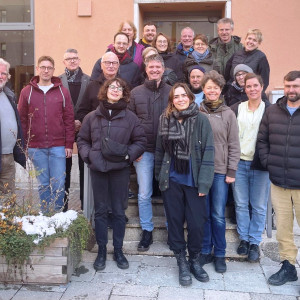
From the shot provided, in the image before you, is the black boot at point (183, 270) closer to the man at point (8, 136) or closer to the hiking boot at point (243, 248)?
the hiking boot at point (243, 248)

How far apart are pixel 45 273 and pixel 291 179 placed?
247 centimetres

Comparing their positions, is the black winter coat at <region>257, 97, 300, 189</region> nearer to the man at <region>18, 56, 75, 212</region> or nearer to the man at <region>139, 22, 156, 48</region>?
the man at <region>18, 56, 75, 212</region>

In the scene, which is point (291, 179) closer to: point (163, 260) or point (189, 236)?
point (189, 236)

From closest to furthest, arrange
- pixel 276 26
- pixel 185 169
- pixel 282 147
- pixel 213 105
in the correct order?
pixel 282 147, pixel 185 169, pixel 213 105, pixel 276 26

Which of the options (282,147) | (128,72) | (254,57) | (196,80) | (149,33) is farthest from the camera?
(149,33)

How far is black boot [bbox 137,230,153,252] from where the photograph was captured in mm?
4766

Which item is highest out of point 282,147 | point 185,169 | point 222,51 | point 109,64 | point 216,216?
point 222,51

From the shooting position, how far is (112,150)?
13.5 feet

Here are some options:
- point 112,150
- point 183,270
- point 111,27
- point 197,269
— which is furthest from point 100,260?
point 111,27

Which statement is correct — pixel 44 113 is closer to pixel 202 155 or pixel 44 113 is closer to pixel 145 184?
pixel 145 184

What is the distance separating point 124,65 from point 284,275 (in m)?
3.08

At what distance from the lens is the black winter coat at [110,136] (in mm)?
4188

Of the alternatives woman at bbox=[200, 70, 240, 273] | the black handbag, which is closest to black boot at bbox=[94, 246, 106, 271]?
the black handbag

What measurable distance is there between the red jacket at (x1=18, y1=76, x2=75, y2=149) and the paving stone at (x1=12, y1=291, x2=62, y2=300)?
166 centimetres
